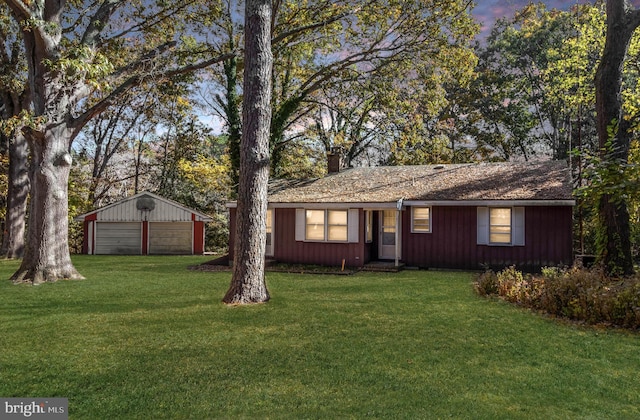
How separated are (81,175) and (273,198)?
18.5m

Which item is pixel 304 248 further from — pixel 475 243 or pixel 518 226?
pixel 518 226

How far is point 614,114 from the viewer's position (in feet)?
34.9

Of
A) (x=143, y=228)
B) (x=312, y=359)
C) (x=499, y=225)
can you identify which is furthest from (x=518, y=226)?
(x=143, y=228)

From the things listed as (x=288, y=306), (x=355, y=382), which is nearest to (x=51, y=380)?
(x=355, y=382)

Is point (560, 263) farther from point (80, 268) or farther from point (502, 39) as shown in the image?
point (502, 39)

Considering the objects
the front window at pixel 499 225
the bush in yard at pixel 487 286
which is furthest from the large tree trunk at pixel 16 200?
the front window at pixel 499 225

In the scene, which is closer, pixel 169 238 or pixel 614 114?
pixel 614 114

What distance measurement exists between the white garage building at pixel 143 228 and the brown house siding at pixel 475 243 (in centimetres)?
1215

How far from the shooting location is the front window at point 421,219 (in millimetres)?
15227

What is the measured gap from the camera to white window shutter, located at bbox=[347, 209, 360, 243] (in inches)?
599

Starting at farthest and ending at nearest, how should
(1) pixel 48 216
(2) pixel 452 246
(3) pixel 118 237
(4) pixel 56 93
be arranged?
1. (3) pixel 118 237
2. (2) pixel 452 246
3. (4) pixel 56 93
4. (1) pixel 48 216

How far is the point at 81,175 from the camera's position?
2866 centimetres

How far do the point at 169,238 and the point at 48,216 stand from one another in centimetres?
1148

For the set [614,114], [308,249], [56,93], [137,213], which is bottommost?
[308,249]
